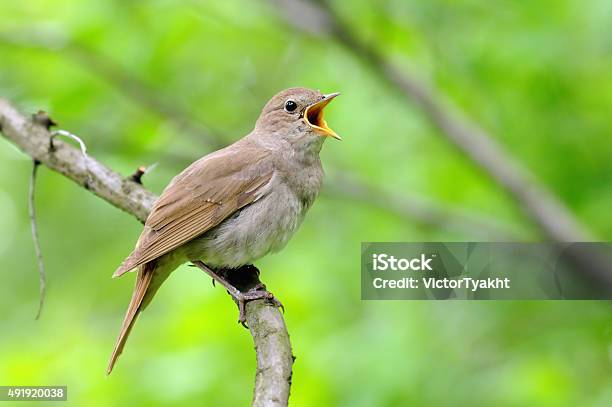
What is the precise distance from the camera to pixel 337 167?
8.10 m

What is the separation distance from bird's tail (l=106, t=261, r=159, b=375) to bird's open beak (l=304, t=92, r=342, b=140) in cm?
145

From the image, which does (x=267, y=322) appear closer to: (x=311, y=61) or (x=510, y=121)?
(x=510, y=121)

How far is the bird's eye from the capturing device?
5.70m

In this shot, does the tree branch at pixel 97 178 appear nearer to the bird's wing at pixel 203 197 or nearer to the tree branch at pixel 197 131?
the bird's wing at pixel 203 197

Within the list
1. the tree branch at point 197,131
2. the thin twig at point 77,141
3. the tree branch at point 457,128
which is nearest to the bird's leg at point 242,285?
the thin twig at point 77,141

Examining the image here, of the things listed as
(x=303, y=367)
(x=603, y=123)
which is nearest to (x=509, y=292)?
(x=603, y=123)

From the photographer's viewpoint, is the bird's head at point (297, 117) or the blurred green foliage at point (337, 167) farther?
the bird's head at point (297, 117)

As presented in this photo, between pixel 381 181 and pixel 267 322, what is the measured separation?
4213mm

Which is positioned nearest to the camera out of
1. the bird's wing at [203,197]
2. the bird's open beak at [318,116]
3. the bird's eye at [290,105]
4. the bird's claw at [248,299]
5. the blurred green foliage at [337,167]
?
the bird's claw at [248,299]

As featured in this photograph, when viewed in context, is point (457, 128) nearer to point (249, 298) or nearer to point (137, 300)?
point (249, 298)

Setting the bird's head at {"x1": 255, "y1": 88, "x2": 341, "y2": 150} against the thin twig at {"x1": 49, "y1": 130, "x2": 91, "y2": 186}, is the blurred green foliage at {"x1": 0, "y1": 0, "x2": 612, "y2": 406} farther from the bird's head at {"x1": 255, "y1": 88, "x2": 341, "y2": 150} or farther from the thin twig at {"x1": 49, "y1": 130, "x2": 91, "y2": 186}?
the thin twig at {"x1": 49, "y1": 130, "x2": 91, "y2": 186}

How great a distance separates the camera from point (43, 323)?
742 centimetres

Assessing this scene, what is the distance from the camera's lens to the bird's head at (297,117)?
18.2ft

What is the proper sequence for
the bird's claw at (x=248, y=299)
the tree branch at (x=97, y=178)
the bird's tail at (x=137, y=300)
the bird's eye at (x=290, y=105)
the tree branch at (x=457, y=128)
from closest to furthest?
the tree branch at (x=97, y=178) < the bird's claw at (x=248, y=299) < the bird's tail at (x=137, y=300) < the bird's eye at (x=290, y=105) < the tree branch at (x=457, y=128)
